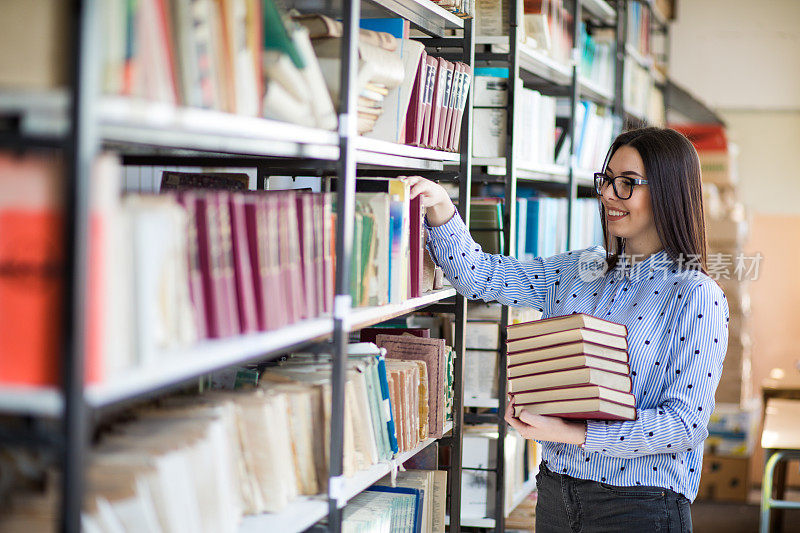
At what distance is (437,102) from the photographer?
2.24 metres

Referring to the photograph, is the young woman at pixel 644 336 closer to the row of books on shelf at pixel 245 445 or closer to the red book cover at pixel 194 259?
the row of books on shelf at pixel 245 445

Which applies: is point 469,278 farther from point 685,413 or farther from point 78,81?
point 78,81

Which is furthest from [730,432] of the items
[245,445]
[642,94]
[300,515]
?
[245,445]

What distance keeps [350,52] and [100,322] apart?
825 mm

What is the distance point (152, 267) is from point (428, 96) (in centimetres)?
124

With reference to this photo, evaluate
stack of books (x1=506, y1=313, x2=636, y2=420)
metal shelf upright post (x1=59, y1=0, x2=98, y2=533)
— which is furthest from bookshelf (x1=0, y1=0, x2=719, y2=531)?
stack of books (x1=506, y1=313, x2=636, y2=420)

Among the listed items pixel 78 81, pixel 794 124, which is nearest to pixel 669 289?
pixel 78 81

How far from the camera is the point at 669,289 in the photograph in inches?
78.2

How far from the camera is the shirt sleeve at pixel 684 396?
1.86 metres

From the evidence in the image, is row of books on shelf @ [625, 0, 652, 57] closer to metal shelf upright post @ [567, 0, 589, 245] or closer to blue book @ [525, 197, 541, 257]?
metal shelf upright post @ [567, 0, 589, 245]

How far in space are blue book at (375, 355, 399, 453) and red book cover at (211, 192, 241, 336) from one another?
2.20 ft

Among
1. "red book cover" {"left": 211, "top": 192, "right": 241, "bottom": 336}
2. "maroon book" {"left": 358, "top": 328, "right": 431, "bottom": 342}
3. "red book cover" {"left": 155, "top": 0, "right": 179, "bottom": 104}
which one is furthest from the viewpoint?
"maroon book" {"left": 358, "top": 328, "right": 431, "bottom": 342}

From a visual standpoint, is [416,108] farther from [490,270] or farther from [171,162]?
[171,162]

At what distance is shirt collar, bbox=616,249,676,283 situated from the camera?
81.0 inches
